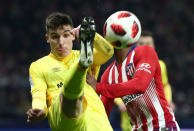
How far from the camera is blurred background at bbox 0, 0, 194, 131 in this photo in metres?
10.7

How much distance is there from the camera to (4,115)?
32.1ft

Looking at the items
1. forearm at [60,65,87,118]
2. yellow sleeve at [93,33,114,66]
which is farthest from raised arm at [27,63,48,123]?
yellow sleeve at [93,33,114,66]

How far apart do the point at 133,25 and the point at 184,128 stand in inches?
218

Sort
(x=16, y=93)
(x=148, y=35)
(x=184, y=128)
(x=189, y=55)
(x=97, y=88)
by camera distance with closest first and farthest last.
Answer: (x=97, y=88) < (x=148, y=35) < (x=184, y=128) < (x=16, y=93) < (x=189, y=55)

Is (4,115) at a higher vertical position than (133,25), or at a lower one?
lower

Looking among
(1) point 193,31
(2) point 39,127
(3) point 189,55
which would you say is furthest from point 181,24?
(2) point 39,127

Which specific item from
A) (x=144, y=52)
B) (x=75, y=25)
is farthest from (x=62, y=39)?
(x=75, y=25)

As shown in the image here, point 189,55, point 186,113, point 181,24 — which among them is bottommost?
point 186,113

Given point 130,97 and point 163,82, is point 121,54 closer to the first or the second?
point 130,97

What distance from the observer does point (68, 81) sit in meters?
3.29

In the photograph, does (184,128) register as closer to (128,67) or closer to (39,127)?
(39,127)

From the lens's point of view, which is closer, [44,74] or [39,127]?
[44,74]

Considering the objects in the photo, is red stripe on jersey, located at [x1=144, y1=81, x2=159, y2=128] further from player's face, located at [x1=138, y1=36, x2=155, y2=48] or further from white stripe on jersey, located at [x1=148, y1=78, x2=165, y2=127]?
player's face, located at [x1=138, y1=36, x2=155, y2=48]

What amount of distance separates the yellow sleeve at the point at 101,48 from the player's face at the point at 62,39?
0.34 m
